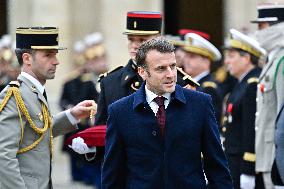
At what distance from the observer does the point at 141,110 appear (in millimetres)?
6508

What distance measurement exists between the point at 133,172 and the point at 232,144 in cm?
343

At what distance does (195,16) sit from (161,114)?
51.6ft

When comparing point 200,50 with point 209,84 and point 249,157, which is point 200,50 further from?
point 249,157

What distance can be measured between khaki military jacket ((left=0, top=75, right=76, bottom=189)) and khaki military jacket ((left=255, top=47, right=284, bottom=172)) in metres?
2.27

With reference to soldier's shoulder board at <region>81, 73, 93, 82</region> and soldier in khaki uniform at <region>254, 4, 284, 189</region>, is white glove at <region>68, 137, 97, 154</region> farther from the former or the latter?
soldier's shoulder board at <region>81, 73, 93, 82</region>

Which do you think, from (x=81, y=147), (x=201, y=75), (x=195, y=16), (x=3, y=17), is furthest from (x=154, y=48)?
(x=195, y=16)

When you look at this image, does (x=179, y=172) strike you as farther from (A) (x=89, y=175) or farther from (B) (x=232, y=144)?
(A) (x=89, y=175)

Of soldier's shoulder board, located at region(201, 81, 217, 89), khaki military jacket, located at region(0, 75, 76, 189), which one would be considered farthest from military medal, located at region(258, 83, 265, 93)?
khaki military jacket, located at region(0, 75, 76, 189)

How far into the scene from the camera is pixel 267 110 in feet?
30.3

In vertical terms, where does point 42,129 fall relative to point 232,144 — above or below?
above

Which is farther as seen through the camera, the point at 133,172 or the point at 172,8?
the point at 172,8

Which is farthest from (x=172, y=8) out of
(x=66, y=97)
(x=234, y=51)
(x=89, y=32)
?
(x=234, y=51)

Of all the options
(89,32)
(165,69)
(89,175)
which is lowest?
(89,175)

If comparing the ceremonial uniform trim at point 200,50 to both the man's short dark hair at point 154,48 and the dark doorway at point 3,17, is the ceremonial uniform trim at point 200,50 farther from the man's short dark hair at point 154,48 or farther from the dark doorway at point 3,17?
the dark doorway at point 3,17
